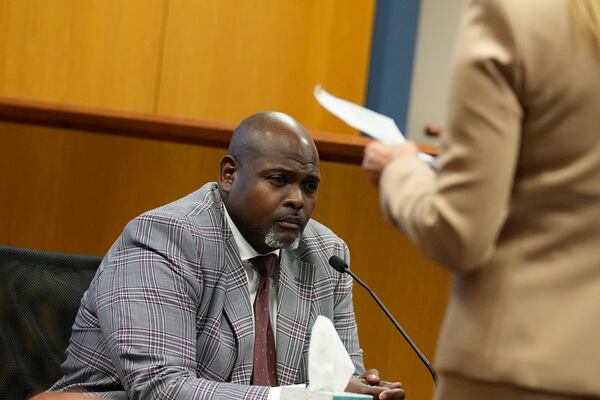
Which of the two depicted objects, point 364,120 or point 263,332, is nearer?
point 364,120

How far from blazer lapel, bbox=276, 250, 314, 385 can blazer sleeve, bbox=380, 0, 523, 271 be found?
1.38 m

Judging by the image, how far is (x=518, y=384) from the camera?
4.28ft

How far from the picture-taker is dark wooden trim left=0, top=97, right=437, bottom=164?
3.65 meters

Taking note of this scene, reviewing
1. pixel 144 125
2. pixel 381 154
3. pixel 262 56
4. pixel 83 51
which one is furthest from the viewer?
pixel 262 56

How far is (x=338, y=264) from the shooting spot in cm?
277

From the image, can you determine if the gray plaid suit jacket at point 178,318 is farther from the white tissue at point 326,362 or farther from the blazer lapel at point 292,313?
the white tissue at point 326,362

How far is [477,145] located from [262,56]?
4.24 metres

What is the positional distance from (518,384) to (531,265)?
0.14m

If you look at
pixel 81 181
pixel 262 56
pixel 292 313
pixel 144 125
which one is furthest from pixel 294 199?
pixel 262 56

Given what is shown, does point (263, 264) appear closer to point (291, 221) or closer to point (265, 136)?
point (291, 221)

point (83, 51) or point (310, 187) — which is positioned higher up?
point (83, 51)

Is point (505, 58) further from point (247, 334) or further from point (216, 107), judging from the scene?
point (216, 107)

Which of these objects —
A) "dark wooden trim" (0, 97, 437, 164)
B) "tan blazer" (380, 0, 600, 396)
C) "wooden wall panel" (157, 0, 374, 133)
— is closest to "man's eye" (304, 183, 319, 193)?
"dark wooden trim" (0, 97, 437, 164)

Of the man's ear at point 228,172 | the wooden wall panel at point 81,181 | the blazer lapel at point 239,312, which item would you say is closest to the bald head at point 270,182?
the man's ear at point 228,172
